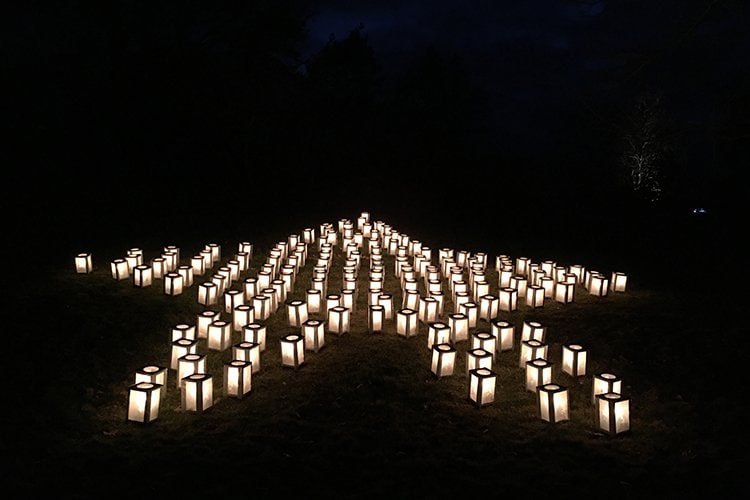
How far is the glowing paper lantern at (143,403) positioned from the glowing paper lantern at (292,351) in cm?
144

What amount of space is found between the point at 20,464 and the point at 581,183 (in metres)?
20.6

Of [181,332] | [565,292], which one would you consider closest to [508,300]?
[565,292]

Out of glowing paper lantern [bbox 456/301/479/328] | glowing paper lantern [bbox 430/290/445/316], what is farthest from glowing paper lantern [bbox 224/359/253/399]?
glowing paper lantern [bbox 430/290/445/316]

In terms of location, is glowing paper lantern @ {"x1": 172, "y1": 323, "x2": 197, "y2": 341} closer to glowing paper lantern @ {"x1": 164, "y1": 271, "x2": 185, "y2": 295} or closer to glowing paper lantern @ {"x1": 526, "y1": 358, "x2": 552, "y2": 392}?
glowing paper lantern @ {"x1": 164, "y1": 271, "x2": 185, "y2": 295}

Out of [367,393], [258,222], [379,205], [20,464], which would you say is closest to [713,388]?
[367,393]

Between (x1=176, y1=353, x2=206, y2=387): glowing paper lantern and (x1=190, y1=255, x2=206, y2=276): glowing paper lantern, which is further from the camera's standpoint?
(x1=190, y1=255, x2=206, y2=276): glowing paper lantern

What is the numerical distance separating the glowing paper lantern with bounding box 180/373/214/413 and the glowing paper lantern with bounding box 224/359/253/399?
256 millimetres

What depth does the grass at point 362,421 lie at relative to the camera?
3.87 m

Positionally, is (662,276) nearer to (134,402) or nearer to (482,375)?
(482,375)

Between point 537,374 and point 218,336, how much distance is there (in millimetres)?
3547

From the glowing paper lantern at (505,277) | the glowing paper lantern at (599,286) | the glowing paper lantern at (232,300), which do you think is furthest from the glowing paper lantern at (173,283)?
the glowing paper lantern at (599,286)

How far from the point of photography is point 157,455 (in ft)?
13.5

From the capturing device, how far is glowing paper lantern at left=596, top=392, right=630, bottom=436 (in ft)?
14.9

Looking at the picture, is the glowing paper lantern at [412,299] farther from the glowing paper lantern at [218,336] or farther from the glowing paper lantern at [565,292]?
the glowing paper lantern at [218,336]
